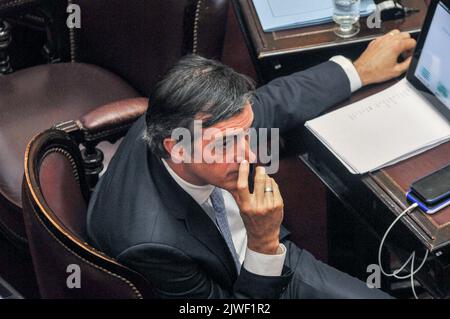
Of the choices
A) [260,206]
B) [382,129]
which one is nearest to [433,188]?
[382,129]

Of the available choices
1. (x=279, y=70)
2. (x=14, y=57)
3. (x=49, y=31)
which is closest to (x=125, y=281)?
(x=279, y=70)

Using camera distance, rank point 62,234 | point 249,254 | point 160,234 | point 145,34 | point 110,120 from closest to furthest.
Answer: point 62,234 → point 160,234 → point 249,254 → point 110,120 → point 145,34

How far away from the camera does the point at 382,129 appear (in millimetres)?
1790

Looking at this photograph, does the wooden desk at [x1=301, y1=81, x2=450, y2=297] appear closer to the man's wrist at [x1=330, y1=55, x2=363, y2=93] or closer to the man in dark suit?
the man's wrist at [x1=330, y1=55, x2=363, y2=93]

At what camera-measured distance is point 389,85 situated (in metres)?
1.89

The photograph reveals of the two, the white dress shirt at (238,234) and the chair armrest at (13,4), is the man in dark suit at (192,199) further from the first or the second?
the chair armrest at (13,4)

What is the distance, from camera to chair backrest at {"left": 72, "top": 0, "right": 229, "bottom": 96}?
6.76 ft

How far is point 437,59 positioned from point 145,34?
77cm

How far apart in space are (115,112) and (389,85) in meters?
0.65

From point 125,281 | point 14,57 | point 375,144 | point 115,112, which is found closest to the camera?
point 125,281

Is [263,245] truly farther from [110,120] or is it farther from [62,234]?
[110,120]

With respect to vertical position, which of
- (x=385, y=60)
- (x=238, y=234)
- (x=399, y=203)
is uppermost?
(x=385, y=60)

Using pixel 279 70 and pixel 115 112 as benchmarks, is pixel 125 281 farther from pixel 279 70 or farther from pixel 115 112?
pixel 279 70

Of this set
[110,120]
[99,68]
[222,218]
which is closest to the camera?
[222,218]
